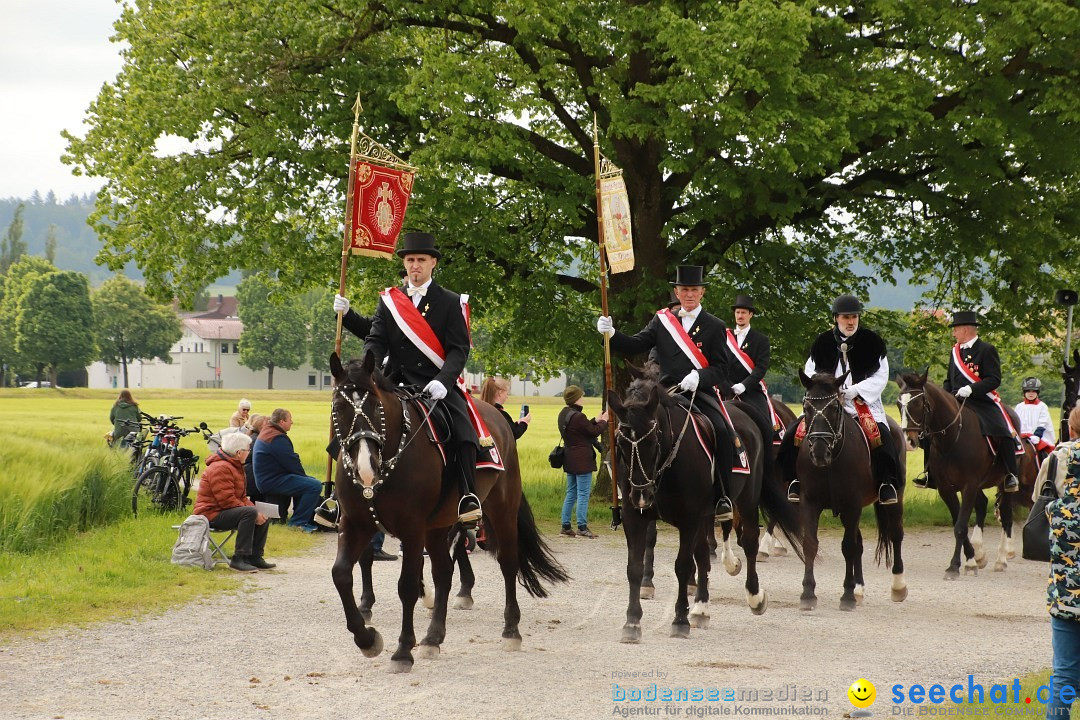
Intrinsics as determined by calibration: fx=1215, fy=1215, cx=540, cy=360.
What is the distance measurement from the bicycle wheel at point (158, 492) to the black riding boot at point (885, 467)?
10305 millimetres

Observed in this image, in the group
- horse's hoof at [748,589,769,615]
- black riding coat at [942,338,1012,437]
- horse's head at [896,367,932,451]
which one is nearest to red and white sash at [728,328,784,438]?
horse's head at [896,367,932,451]

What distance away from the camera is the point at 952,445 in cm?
1537

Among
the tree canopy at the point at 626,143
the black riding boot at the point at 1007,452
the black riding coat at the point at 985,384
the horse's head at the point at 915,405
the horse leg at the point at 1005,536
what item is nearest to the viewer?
the horse's head at the point at 915,405

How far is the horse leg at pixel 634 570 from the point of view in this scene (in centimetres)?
1015

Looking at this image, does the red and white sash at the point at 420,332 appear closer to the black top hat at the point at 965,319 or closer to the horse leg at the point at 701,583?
the horse leg at the point at 701,583

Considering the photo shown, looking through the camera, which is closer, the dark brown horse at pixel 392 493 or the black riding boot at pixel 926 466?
the dark brown horse at pixel 392 493

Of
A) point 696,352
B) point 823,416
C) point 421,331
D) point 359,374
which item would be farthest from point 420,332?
point 823,416

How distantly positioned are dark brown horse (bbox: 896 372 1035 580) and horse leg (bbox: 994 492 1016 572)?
91 mm

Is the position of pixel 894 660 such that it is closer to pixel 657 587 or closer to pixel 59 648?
pixel 657 587

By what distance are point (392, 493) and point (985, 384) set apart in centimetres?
963

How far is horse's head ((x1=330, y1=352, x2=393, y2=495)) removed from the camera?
844 cm

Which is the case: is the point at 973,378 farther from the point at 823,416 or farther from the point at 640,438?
the point at 640,438

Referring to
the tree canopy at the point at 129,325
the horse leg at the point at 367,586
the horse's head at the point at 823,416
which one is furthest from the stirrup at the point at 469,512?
the tree canopy at the point at 129,325

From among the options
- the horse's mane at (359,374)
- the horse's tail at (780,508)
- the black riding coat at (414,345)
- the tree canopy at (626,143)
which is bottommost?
the horse's tail at (780,508)
